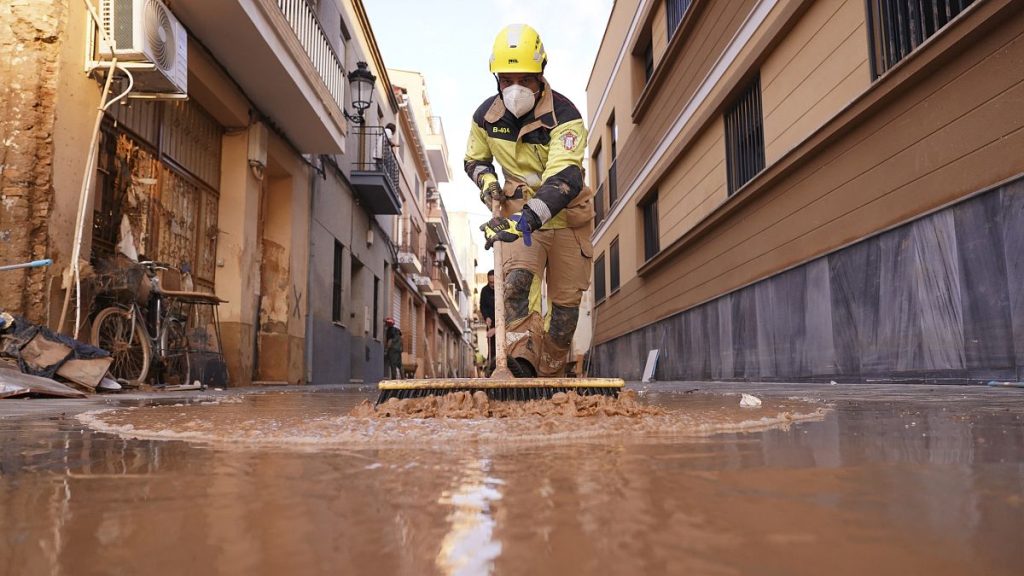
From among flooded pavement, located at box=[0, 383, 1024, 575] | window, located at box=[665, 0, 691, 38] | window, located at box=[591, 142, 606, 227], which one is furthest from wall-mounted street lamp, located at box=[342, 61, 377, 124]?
flooded pavement, located at box=[0, 383, 1024, 575]

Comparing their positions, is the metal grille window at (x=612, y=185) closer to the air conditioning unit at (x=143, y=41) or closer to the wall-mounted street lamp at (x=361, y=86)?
the wall-mounted street lamp at (x=361, y=86)

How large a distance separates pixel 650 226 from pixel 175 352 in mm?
8298

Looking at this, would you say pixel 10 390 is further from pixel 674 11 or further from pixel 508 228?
pixel 674 11

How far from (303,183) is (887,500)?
9.49 m

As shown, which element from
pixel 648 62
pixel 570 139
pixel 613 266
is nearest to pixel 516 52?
pixel 570 139

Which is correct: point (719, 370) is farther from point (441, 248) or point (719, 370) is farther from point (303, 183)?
point (441, 248)

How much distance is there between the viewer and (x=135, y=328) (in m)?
4.80

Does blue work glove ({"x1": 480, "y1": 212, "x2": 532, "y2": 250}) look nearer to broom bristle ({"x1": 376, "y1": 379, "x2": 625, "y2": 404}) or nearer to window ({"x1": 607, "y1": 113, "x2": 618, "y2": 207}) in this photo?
broom bristle ({"x1": 376, "y1": 379, "x2": 625, "y2": 404})

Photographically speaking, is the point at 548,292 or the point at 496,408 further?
the point at 548,292

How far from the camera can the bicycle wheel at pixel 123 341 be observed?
15.3 feet

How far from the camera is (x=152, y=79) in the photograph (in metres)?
4.94

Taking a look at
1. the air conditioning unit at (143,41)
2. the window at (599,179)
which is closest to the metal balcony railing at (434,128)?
the window at (599,179)

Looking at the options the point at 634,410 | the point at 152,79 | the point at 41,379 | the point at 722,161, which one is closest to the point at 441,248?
the point at 722,161

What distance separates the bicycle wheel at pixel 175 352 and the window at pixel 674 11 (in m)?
7.88
